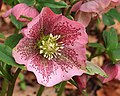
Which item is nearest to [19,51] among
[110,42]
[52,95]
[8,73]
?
[8,73]

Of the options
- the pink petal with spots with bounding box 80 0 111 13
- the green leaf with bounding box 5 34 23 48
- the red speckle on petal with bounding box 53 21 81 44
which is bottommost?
the green leaf with bounding box 5 34 23 48

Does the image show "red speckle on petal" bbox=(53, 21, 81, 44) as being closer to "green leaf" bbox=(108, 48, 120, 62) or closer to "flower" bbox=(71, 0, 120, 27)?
"flower" bbox=(71, 0, 120, 27)

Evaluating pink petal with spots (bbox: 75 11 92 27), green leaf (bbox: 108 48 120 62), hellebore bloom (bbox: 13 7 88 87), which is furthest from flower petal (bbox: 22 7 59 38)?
green leaf (bbox: 108 48 120 62)

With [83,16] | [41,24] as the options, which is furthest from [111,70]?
[41,24]

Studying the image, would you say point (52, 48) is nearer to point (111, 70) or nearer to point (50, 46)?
point (50, 46)

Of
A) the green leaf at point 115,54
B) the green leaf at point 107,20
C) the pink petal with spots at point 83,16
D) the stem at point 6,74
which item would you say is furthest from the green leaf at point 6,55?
the green leaf at point 107,20

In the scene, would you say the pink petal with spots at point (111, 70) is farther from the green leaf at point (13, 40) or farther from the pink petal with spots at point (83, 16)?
the green leaf at point (13, 40)

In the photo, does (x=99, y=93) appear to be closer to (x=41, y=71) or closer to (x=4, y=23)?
(x=4, y=23)
